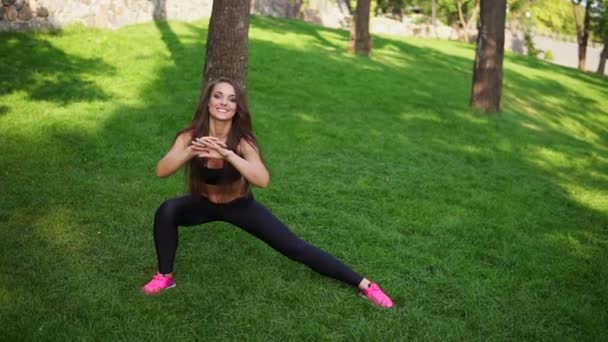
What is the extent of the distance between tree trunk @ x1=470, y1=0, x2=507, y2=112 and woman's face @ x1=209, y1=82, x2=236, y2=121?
27.8 feet

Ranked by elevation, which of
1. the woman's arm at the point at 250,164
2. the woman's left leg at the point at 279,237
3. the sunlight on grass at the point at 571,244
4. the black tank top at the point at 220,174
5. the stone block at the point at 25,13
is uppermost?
the stone block at the point at 25,13

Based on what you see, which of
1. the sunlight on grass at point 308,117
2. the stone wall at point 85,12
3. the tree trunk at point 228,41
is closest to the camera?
the tree trunk at point 228,41

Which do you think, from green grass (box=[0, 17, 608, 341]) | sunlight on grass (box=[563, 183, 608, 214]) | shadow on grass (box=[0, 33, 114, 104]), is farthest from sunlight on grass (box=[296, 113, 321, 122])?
sunlight on grass (box=[563, 183, 608, 214])

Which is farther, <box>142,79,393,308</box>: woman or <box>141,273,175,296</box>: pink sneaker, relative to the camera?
<box>141,273,175,296</box>: pink sneaker

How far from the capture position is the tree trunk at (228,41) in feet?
24.6

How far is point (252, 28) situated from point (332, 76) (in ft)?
23.2

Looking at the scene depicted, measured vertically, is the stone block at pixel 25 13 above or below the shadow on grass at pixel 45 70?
above

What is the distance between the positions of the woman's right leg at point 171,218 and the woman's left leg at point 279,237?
174 millimetres

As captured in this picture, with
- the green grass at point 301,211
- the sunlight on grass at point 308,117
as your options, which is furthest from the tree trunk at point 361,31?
the sunlight on grass at point 308,117

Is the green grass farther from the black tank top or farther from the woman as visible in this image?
the black tank top

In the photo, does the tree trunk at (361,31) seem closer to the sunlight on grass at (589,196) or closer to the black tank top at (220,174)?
the sunlight on grass at (589,196)

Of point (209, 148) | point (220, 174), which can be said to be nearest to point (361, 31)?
point (220, 174)

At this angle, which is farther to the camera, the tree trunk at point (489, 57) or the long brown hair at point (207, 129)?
A: the tree trunk at point (489, 57)

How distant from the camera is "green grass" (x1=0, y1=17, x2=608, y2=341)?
380 cm
